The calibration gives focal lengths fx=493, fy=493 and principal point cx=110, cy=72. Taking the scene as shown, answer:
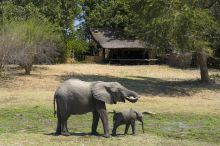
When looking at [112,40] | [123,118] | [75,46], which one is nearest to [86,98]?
[123,118]

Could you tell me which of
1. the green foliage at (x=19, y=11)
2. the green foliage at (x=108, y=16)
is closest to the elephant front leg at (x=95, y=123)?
the green foliage at (x=19, y=11)

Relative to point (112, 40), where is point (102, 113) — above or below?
below

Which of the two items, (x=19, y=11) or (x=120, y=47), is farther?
(x=120, y=47)

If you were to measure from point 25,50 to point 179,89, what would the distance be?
10.3 metres

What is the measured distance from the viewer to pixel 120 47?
5828 centimetres

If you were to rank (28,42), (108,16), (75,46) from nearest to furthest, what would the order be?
(28,42) < (75,46) < (108,16)

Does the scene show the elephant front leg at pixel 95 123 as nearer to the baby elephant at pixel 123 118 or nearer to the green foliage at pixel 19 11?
the baby elephant at pixel 123 118

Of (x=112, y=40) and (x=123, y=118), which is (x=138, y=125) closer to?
(x=123, y=118)

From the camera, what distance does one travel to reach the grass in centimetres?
1300

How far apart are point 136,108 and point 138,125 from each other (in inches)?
171

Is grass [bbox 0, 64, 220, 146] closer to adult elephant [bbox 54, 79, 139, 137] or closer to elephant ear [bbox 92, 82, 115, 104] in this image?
adult elephant [bbox 54, 79, 139, 137]

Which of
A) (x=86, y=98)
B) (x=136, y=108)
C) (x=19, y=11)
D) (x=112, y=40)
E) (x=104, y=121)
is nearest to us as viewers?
(x=104, y=121)

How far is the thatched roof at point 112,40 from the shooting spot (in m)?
58.5

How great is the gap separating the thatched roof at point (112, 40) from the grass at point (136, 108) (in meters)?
26.4
